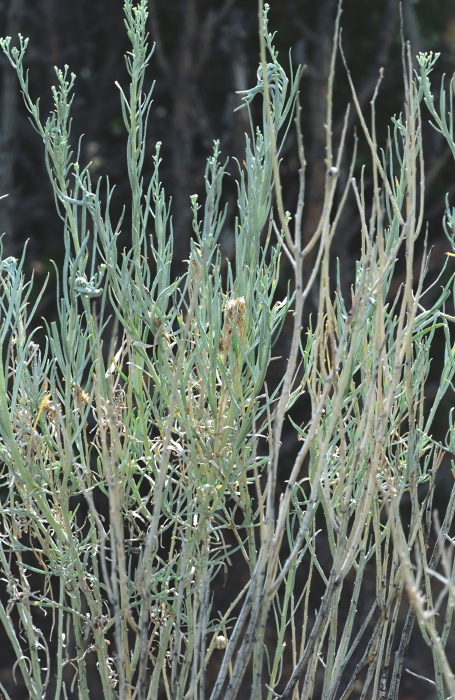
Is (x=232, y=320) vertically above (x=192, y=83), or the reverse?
(x=192, y=83)

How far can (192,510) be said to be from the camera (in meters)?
1.29

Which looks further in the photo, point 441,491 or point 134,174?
point 441,491

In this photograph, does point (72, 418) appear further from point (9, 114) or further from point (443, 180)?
point (443, 180)

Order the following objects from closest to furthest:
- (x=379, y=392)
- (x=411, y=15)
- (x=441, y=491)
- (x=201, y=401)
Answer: (x=379, y=392) < (x=201, y=401) < (x=411, y=15) < (x=441, y=491)

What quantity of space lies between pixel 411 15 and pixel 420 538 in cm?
280

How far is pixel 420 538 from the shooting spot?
122 centimetres

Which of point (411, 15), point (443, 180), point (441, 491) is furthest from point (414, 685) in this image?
point (411, 15)

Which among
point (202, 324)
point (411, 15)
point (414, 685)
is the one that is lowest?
point (414, 685)

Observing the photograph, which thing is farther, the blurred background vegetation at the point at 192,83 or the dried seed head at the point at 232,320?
the blurred background vegetation at the point at 192,83

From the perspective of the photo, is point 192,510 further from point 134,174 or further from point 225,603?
point 225,603

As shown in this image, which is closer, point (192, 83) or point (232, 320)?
point (232, 320)

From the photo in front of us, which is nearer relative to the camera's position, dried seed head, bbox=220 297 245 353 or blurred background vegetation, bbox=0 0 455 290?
dried seed head, bbox=220 297 245 353

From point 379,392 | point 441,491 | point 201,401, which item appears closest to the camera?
point 379,392

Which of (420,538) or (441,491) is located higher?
(420,538)
